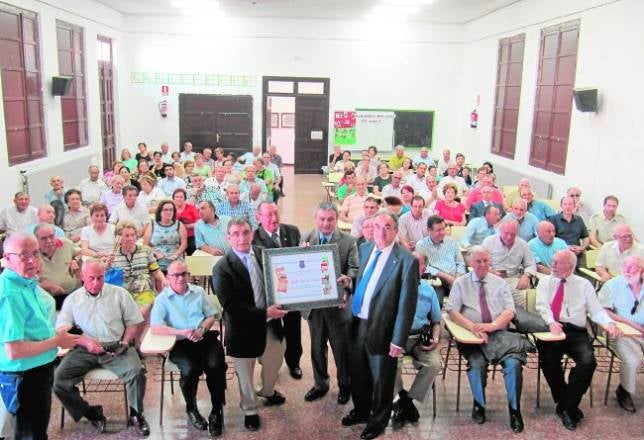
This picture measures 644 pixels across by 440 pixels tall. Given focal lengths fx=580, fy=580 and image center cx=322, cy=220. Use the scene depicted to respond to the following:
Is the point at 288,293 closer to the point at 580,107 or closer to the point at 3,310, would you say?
the point at 3,310

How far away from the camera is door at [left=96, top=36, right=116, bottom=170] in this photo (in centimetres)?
1339

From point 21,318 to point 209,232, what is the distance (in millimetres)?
3168

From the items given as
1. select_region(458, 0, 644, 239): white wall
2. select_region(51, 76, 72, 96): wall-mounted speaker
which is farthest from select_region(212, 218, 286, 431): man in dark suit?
select_region(51, 76, 72, 96): wall-mounted speaker

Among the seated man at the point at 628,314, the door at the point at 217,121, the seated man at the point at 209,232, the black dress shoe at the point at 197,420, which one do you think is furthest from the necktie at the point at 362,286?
the door at the point at 217,121

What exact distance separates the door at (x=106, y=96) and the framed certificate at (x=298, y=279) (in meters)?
10.9

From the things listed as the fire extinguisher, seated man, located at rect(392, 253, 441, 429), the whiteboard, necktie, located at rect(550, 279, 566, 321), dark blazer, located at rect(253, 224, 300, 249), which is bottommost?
seated man, located at rect(392, 253, 441, 429)

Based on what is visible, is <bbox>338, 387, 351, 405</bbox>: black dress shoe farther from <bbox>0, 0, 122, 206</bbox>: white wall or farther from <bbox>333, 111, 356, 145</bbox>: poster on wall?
<bbox>333, 111, 356, 145</bbox>: poster on wall

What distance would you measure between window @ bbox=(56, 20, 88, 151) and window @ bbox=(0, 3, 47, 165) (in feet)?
3.32

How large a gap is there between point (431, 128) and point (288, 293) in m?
12.7

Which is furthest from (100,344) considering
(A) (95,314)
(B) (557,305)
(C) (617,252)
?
(C) (617,252)

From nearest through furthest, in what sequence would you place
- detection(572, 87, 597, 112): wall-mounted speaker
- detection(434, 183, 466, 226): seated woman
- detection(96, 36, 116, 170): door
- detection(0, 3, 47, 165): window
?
detection(434, 183, 466, 226): seated woman
detection(572, 87, 597, 112): wall-mounted speaker
detection(0, 3, 47, 165): window
detection(96, 36, 116, 170): door

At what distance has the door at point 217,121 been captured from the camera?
15328 mm

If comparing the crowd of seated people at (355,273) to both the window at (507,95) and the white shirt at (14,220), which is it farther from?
the window at (507,95)

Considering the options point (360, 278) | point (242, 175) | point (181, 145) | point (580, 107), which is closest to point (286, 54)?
point (181, 145)
